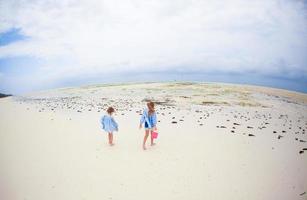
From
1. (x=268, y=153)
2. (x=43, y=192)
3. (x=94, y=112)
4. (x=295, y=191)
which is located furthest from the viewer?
(x=94, y=112)

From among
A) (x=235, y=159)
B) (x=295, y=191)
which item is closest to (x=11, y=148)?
(x=235, y=159)

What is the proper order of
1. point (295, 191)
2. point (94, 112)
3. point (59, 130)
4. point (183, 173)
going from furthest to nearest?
point (94, 112) → point (59, 130) → point (183, 173) → point (295, 191)

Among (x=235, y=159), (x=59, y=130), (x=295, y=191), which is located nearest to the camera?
(x=295, y=191)

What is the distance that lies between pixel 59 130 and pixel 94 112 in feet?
13.8

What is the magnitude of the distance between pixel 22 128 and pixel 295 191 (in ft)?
28.5

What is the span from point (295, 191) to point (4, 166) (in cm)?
618

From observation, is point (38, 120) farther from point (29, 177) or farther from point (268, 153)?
point (268, 153)

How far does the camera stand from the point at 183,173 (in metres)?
7.02

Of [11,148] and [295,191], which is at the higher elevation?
[11,148]

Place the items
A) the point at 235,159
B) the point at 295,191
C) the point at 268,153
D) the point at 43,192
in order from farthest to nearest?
the point at 268,153
the point at 235,159
the point at 295,191
the point at 43,192

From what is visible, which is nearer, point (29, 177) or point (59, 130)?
point (29, 177)

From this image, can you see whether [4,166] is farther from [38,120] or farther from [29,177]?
[38,120]

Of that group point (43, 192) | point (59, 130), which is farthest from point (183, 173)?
point (59, 130)

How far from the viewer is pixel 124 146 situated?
9.00 m
